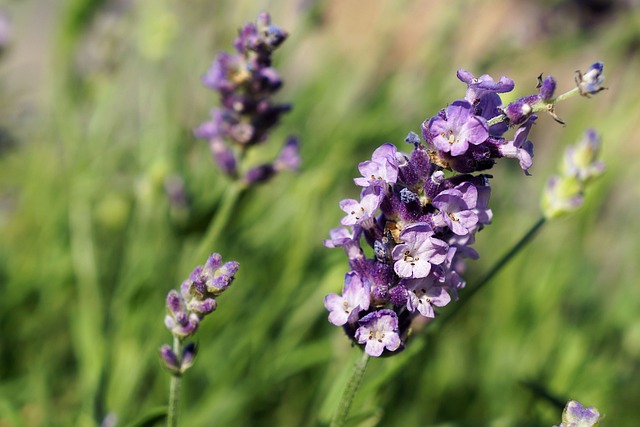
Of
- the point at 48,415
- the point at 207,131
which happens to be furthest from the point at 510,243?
the point at 48,415

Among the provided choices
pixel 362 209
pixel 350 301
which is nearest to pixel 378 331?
pixel 350 301

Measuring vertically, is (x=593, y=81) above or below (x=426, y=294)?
above

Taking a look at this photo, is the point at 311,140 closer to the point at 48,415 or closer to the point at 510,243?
the point at 510,243

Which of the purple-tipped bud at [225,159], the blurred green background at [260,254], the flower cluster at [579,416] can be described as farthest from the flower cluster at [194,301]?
the purple-tipped bud at [225,159]

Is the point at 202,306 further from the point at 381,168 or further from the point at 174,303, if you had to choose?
the point at 381,168

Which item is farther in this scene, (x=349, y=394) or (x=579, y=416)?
(x=349, y=394)

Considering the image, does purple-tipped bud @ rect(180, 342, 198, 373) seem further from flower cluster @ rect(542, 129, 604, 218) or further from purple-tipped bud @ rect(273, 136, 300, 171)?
flower cluster @ rect(542, 129, 604, 218)
